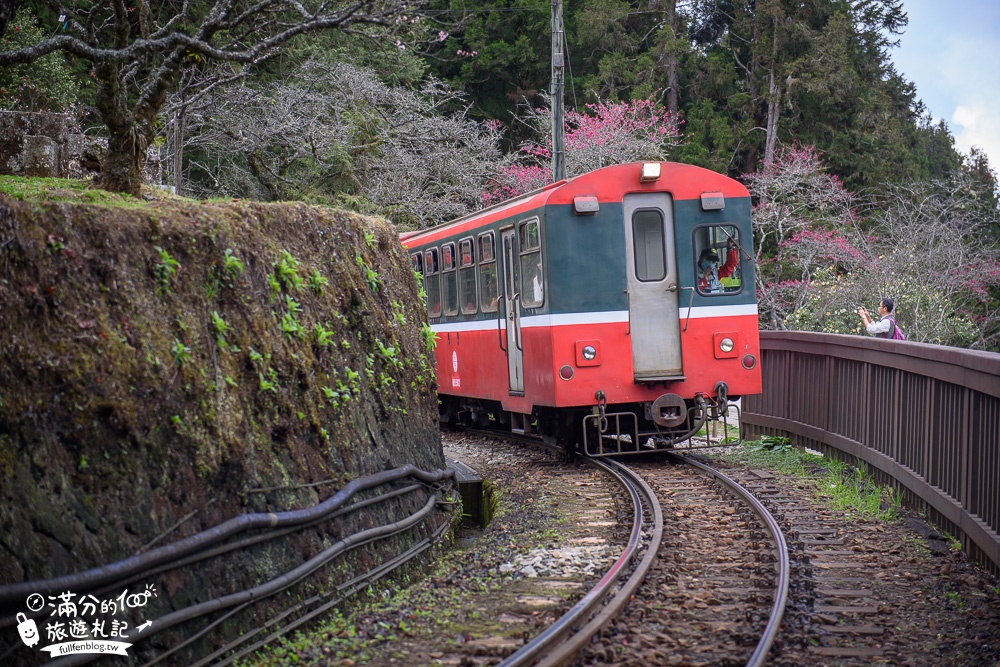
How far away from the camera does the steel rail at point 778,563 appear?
5.11 m

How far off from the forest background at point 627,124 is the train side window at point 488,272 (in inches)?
135

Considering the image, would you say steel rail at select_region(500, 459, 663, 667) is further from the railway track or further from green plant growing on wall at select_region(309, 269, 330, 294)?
green plant growing on wall at select_region(309, 269, 330, 294)

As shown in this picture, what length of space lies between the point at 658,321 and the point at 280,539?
6191mm

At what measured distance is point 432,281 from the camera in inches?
609

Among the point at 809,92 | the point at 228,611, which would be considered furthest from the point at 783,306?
the point at 228,611

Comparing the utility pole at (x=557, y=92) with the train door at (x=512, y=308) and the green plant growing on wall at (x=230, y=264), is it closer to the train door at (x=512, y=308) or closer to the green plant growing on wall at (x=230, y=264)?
the train door at (x=512, y=308)

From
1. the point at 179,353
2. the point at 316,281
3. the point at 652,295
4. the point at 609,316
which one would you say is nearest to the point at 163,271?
the point at 179,353

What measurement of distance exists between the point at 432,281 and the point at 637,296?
16.5 feet

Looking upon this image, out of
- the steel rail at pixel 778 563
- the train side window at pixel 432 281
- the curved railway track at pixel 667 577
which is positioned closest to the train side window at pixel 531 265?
the curved railway track at pixel 667 577

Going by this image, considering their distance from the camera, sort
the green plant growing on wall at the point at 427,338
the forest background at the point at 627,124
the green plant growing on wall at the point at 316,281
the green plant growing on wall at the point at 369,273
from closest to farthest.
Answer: the green plant growing on wall at the point at 316,281 → the green plant growing on wall at the point at 369,273 → the green plant growing on wall at the point at 427,338 → the forest background at the point at 627,124

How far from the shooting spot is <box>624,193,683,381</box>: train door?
11.1m

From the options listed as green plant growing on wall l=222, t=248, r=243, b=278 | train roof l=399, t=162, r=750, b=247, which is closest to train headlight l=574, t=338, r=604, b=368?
train roof l=399, t=162, r=750, b=247

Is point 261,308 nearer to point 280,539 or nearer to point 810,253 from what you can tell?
point 280,539

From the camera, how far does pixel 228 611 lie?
17.2 ft
